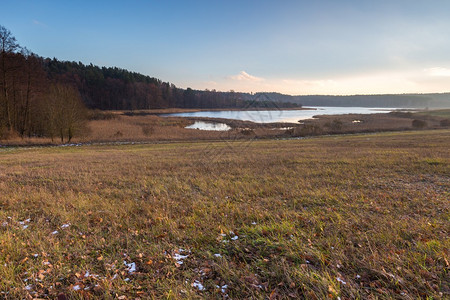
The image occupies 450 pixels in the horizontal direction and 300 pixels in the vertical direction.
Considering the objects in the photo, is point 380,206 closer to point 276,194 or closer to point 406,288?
point 276,194

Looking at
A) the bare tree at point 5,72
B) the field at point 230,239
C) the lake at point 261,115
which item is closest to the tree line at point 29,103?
the bare tree at point 5,72

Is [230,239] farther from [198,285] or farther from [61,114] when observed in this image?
[61,114]

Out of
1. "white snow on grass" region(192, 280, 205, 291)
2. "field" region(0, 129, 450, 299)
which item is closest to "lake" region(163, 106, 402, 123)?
"field" region(0, 129, 450, 299)

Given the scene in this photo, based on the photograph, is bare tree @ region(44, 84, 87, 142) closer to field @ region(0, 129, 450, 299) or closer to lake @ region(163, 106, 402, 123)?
lake @ region(163, 106, 402, 123)

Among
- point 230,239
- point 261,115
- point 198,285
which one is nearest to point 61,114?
point 261,115

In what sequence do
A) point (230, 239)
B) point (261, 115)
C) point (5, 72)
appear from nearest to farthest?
point (230, 239) < point (261, 115) < point (5, 72)

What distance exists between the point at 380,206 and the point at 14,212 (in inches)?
351

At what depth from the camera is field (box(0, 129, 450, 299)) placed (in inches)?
117

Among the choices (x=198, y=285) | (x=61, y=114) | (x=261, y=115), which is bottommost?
(x=198, y=285)

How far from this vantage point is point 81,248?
4.00m

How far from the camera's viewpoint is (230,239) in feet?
13.9

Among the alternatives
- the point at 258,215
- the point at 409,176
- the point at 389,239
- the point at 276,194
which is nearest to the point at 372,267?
the point at 389,239

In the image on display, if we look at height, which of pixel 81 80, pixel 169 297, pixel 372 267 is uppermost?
pixel 81 80

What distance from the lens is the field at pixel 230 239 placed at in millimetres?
2979
